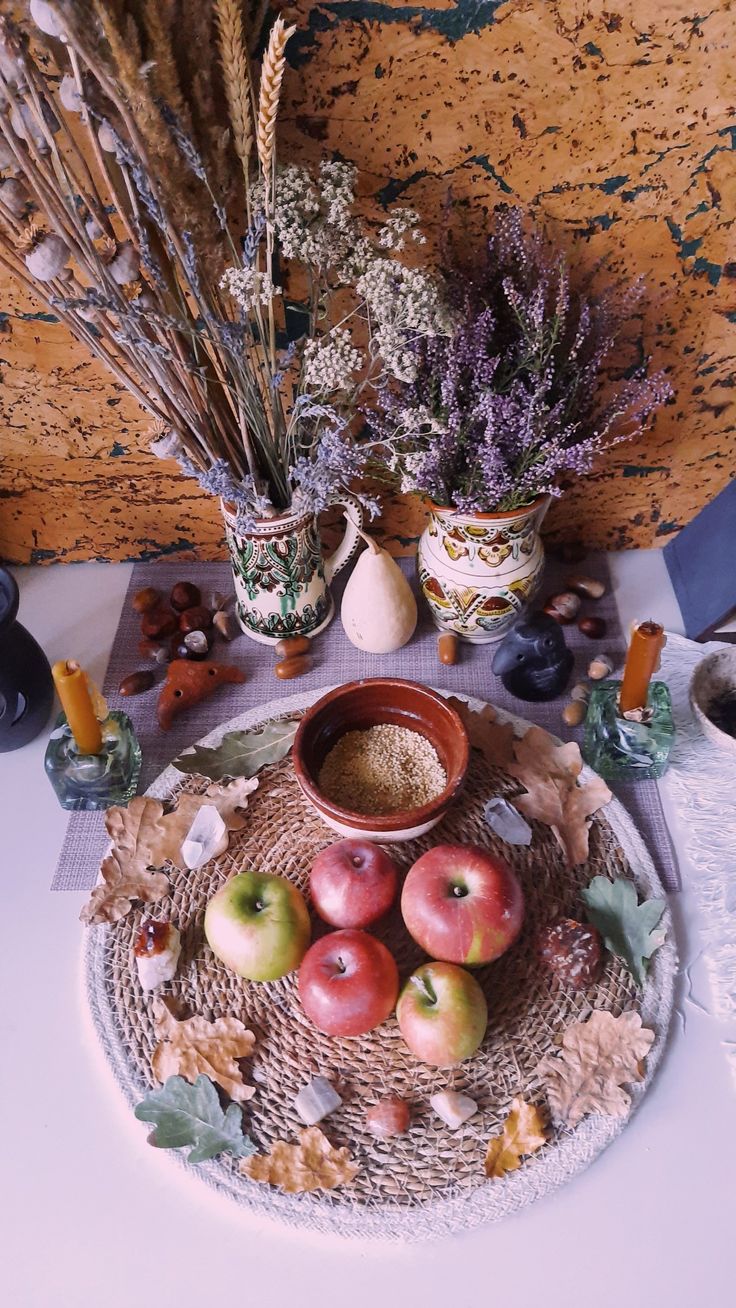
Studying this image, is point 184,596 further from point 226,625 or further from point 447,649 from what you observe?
point 447,649

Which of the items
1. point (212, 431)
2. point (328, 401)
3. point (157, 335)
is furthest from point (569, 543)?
point (157, 335)

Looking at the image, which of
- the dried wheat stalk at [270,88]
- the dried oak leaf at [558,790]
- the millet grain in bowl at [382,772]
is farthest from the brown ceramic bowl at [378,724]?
the dried wheat stalk at [270,88]

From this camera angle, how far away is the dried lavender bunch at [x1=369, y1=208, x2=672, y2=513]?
1.04m

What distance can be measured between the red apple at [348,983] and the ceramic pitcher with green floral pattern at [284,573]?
0.47m

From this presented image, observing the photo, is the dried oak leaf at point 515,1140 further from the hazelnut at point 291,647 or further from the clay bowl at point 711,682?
the hazelnut at point 291,647

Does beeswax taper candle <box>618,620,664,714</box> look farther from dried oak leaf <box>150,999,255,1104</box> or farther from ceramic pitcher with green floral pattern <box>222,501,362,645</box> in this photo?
dried oak leaf <box>150,999,255,1104</box>

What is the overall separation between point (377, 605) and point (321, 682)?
13 cm

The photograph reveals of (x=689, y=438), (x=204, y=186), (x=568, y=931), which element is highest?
(x=204, y=186)

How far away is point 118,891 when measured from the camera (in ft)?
3.44

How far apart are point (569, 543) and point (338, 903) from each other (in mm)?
674

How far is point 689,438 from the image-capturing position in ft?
4.28

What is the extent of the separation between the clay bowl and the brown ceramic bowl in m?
0.31

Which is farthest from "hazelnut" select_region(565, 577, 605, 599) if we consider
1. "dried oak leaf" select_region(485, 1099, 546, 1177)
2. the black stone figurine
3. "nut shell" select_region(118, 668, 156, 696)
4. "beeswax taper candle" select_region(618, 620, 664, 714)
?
"dried oak leaf" select_region(485, 1099, 546, 1177)

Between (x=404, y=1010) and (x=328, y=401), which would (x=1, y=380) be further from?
(x=404, y=1010)
